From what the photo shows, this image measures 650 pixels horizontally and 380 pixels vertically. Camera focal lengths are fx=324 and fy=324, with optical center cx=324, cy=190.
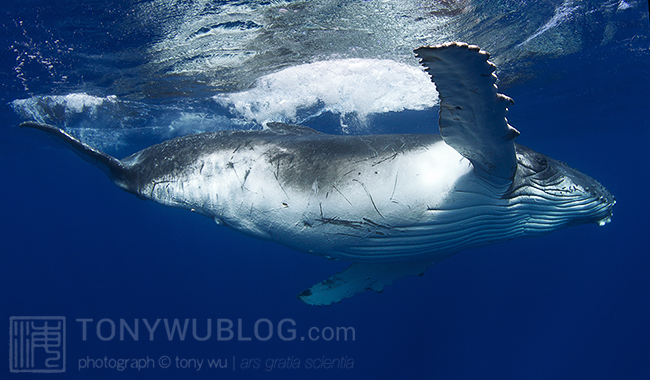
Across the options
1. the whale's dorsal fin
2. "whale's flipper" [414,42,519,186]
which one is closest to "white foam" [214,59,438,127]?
the whale's dorsal fin

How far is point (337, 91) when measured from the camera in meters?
13.0

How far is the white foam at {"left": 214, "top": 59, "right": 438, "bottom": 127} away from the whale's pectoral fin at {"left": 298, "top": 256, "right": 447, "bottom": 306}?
8.09m

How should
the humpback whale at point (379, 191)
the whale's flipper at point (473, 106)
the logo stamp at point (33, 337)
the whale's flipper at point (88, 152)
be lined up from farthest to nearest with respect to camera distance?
the logo stamp at point (33, 337) < the whale's flipper at point (88, 152) < the humpback whale at point (379, 191) < the whale's flipper at point (473, 106)

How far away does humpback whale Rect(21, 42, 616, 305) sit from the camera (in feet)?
9.20

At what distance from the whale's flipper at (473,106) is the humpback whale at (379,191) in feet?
0.05

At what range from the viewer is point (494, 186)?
9.05 ft

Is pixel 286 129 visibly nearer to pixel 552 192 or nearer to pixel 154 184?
pixel 154 184

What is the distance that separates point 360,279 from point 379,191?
6.08 feet

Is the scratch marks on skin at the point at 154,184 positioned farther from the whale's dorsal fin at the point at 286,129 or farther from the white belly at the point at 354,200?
the whale's dorsal fin at the point at 286,129

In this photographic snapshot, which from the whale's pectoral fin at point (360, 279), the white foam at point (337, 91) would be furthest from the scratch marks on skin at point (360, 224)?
the white foam at point (337, 91)

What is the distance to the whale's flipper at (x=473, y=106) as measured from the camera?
1.96 meters

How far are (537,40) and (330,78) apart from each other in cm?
659

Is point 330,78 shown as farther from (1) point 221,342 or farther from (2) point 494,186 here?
(1) point 221,342

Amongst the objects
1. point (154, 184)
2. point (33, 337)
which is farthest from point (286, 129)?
point (33, 337)
